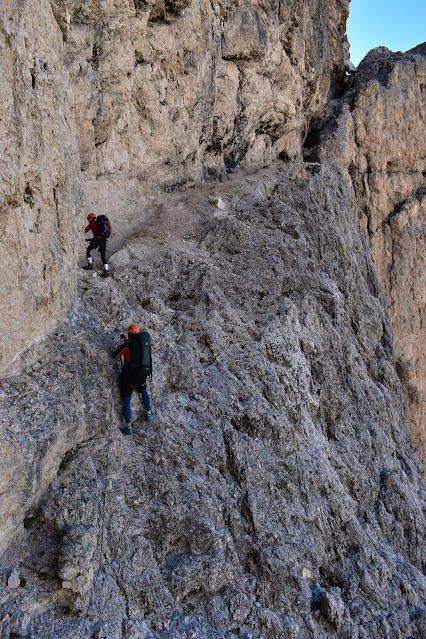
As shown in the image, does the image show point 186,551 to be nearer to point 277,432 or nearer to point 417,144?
point 277,432

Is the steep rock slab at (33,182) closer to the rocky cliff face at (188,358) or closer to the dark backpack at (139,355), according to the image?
the rocky cliff face at (188,358)

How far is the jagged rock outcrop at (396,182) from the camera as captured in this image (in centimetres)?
2691

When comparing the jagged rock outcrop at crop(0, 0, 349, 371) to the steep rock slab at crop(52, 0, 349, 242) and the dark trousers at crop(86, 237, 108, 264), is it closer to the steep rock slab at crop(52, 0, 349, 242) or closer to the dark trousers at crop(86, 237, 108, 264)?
the steep rock slab at crop(52, 0, 349, 242)

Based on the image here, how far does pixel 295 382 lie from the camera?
1305 cm

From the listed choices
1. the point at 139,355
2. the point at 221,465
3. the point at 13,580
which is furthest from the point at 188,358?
the point at 13,580

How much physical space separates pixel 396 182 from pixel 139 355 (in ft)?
78.3

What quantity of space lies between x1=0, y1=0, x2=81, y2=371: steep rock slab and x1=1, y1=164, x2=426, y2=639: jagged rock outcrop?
2.58 ft

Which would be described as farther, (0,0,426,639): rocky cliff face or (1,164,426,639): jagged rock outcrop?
(0,0,426,639): rocky cliff face

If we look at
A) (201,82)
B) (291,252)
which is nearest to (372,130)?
(201,82)

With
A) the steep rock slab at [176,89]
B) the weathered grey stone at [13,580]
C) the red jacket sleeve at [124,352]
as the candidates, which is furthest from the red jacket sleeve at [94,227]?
the weathered grey stone at [13,580]

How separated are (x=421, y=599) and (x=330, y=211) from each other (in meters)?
13.9

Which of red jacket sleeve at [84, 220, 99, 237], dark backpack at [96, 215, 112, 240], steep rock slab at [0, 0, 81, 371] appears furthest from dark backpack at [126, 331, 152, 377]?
red jacket sleeve at [84, 220, 99, 237]

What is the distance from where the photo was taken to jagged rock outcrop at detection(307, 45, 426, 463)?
88.3ft

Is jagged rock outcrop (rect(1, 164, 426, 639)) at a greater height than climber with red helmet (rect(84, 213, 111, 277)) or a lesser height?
lesser
